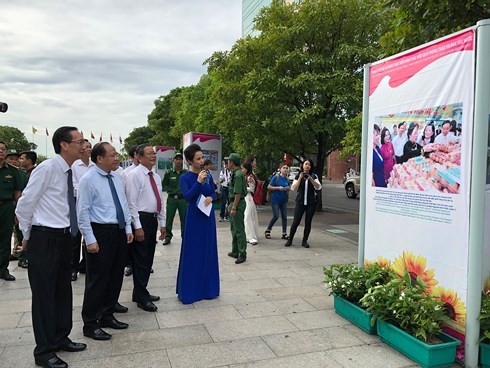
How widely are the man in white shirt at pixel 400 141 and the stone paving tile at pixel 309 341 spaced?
69.6 inches

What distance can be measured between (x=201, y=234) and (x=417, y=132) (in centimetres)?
261

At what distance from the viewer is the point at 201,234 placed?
482cm

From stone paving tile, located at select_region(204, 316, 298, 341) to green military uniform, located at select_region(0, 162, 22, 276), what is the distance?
343 centimetres

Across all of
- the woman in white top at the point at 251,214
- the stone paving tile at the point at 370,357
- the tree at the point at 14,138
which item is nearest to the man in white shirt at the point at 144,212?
the stone paving tile at the point at 370,357

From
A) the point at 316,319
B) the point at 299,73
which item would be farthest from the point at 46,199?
the point at 299,73

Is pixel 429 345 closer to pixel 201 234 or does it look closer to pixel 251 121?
pixel 201 234

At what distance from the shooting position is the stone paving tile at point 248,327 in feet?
12.8

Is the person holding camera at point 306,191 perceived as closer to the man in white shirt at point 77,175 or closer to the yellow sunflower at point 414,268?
the man in white shirt at point 77,175

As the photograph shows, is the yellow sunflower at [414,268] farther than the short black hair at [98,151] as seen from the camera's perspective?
No

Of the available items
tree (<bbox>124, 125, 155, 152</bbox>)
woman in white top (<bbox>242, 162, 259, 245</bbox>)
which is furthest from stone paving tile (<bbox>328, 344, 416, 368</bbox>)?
tree (<bbox>124, 125, 155, 152</bbox>)

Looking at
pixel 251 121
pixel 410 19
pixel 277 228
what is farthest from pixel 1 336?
pixel 251 121

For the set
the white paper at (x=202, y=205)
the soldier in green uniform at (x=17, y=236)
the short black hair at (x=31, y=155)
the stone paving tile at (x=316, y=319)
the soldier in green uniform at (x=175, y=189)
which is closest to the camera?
the stone paving tile at (x=316, y=319)

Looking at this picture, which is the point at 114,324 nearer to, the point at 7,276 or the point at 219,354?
the point at 219,354

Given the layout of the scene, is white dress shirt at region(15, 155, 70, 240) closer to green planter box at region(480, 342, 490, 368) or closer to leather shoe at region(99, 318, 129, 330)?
leather shoe at region(99, 318, 129, 330)
